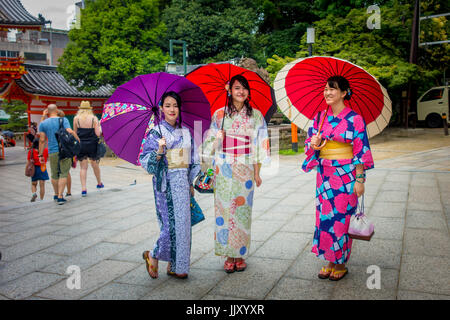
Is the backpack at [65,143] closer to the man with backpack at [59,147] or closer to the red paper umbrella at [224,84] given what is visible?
the man with backpack at [59,147]

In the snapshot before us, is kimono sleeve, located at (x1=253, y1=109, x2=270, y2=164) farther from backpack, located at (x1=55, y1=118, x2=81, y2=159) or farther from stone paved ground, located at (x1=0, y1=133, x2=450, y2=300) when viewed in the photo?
backpack, located at (x1=55, y1=118, x2=81, y2=159)

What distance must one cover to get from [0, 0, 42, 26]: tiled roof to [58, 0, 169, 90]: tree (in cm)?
232

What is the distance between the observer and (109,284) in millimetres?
3180

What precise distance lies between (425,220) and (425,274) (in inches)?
69.6

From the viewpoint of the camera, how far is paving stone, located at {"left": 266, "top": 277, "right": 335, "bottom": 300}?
284 centimetres

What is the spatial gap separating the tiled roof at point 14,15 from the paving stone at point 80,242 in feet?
52.5

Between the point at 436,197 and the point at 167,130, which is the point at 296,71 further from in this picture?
the point at 436,197

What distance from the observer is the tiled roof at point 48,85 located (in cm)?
1826

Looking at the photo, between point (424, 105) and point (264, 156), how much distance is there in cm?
1866

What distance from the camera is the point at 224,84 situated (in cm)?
371

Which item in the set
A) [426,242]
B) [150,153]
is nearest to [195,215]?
[150,153]

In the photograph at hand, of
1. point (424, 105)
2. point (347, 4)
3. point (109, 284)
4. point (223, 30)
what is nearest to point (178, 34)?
point (223, 30)

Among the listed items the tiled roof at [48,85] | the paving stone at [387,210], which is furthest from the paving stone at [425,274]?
the tiled roof at [48,85]

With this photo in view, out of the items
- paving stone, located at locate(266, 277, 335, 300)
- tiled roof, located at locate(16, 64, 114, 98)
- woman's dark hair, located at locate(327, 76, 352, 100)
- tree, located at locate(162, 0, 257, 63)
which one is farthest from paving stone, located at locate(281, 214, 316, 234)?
tree, located at locate(162, 0, 257, 63)
